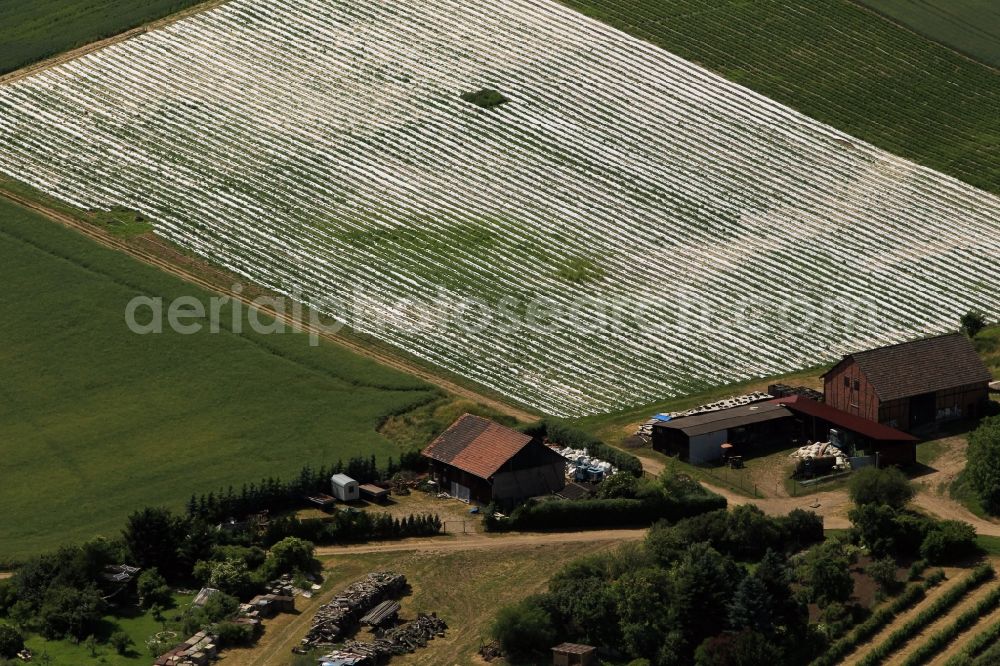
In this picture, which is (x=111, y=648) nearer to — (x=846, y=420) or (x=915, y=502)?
(x=915, y=502)

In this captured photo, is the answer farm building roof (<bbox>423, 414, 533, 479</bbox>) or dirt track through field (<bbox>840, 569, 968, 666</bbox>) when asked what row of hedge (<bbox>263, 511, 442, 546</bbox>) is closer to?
farm building roof (<bbox>423, 414, 533, 479</bbox>)

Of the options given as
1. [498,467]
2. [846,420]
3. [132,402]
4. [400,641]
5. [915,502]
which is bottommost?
[400,641]

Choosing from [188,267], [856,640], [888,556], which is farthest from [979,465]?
[188,267]

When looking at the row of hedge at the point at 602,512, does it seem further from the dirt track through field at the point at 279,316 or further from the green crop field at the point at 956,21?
the green crop field at the point at 956,21

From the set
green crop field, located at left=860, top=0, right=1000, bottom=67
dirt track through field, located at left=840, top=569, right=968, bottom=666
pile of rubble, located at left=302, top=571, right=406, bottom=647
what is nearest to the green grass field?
pile of rubble, located at left=302, top=571, right=406, bottom=647

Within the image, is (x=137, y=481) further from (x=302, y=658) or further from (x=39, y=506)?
(x=302, y=658)

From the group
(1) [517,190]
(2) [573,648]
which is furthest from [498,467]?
(1) [517,190]
